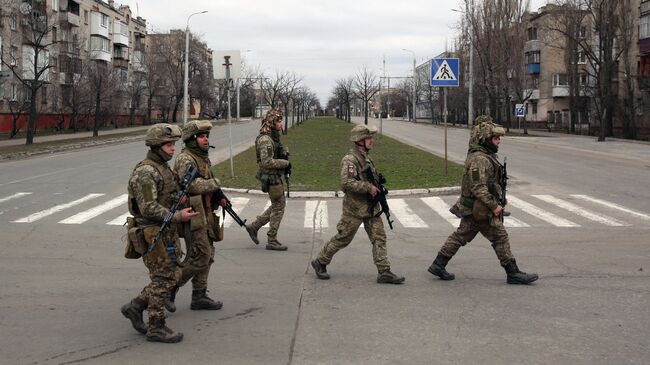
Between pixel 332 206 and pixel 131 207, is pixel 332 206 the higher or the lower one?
the lower one

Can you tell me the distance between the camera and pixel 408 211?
12.4m

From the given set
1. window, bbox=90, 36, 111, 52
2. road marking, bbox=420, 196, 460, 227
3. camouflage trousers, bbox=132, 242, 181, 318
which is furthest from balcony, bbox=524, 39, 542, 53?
camouflage trousers, bbox=132, 242, 181, 318

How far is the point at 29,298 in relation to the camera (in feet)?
20.2

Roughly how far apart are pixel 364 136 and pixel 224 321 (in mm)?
2503

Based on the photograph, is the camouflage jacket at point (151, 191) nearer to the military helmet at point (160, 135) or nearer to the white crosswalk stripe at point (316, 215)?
the military helmet at point (160, 135)

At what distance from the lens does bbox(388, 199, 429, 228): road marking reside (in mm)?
10984

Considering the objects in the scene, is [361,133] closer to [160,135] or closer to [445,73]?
[160,135]

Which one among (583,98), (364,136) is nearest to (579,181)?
(364,136)

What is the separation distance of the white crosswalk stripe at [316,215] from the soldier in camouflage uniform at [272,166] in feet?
5.95

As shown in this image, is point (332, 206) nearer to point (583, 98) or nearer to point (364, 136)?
point (364, 136)

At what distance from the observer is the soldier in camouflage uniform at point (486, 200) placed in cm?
666

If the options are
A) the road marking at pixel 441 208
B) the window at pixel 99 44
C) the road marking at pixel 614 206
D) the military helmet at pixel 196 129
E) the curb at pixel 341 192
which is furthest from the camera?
the window at pixel 99 44

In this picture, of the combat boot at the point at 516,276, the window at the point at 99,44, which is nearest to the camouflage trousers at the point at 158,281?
the combat boot at the point at 516,276

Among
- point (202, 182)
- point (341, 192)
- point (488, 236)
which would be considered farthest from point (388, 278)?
point (341, 192)
